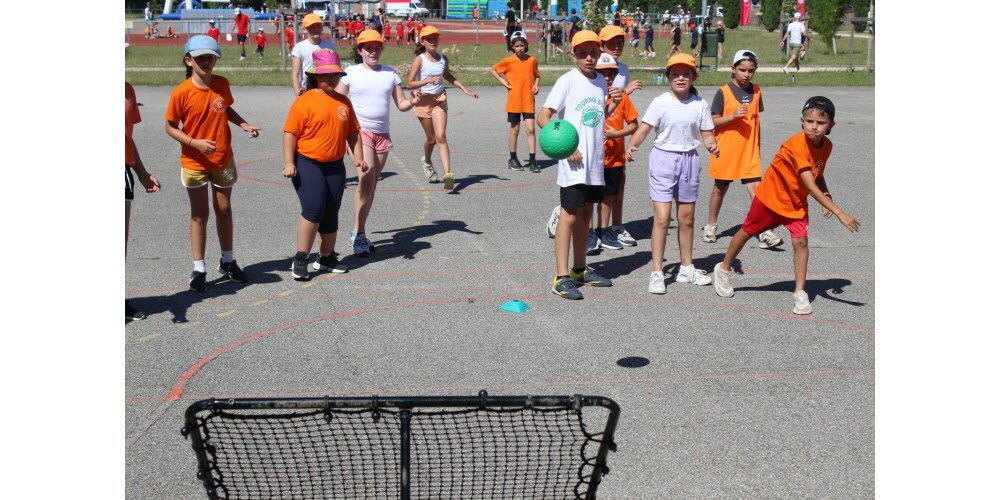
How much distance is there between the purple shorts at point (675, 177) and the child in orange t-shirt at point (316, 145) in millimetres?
2646

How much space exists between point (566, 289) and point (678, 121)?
1.68m

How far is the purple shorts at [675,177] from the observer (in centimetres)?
857

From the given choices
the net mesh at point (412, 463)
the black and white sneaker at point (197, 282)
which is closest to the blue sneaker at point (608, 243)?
the black and white sneaker at point (197, 282)

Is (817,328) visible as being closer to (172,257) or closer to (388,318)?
(388,318)

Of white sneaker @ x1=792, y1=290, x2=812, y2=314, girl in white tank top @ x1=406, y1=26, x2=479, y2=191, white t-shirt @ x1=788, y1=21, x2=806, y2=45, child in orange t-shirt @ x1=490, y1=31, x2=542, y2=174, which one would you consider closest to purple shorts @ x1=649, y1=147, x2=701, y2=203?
white sneaker @ x1=792, y1=290, x2=812, y2=314

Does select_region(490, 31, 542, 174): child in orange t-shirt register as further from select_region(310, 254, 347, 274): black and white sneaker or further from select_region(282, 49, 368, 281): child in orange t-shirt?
select_region(282, 49, 368, 281): child in orange t-shirt

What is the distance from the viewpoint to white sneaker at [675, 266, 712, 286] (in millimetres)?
8719

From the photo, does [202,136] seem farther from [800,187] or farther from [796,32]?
[796,32]

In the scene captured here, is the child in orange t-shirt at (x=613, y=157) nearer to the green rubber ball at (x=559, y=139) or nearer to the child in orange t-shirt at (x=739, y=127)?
the child in orange t-shirt at (x=739, y=127)

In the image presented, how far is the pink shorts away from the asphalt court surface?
944 millimetres

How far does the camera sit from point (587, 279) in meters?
8.73

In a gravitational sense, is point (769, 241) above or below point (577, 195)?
below

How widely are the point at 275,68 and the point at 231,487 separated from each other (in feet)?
98.4

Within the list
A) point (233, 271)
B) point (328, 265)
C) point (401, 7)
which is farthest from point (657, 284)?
point (401, 7)
